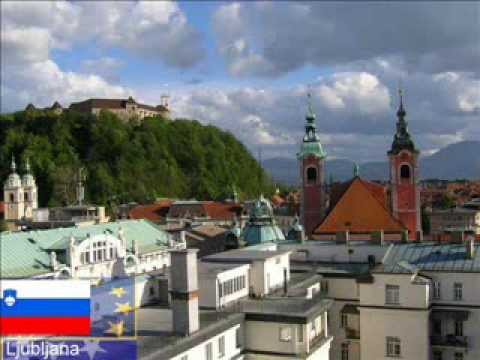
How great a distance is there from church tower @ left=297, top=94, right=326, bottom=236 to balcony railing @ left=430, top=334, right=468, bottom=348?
28.7 metres

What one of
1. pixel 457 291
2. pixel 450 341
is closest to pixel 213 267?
pixel 450 341

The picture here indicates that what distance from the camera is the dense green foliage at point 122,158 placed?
4114 inches

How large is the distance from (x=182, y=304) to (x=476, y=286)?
14.4 meters

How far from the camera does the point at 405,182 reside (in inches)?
2117

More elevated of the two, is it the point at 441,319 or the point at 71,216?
the point at 71,216

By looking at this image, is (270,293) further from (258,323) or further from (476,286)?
(476,286)

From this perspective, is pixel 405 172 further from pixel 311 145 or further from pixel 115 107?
pixel 115 107

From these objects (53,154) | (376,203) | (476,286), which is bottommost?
(476,286)

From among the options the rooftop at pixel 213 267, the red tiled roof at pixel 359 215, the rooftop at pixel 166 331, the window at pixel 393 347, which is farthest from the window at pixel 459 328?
the red tiled roof at pixel 359 215

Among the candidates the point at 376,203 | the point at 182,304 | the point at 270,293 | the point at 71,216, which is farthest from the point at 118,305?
the point at 71,216

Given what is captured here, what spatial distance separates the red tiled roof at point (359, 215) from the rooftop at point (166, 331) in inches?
1062

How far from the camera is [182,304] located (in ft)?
65.1

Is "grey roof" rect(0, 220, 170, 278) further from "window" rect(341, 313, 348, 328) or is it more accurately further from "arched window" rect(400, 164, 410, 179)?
"arched window" rect(400, 164, 410, 179)

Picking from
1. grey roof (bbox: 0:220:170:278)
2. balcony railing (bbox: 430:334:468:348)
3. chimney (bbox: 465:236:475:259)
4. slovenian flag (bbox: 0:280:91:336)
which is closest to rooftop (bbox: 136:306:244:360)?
slovenian flag (bbox: 0:280:91:336)
